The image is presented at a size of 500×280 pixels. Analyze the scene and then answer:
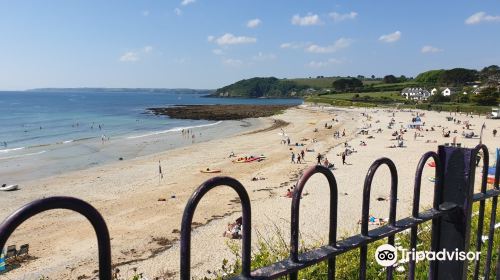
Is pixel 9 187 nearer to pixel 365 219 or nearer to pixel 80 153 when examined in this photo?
pixel 80 153

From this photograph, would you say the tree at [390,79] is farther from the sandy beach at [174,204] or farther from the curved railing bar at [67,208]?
the curved railing bar at [67,208]

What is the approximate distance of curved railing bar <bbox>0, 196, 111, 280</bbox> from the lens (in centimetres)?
107

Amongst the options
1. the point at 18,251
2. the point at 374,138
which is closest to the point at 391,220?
the point at 18,251

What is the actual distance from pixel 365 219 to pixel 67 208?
1348 millimetres

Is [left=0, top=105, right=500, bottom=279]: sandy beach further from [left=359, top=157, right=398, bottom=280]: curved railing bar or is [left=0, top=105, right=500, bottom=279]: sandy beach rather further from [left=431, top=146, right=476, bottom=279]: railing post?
[left=359, top=157, right=398, bottom=280]: curved railing bar

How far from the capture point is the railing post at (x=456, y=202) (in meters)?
2.28

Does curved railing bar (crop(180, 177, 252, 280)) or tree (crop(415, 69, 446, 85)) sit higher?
tree (crop(415, 69, 446, 85))

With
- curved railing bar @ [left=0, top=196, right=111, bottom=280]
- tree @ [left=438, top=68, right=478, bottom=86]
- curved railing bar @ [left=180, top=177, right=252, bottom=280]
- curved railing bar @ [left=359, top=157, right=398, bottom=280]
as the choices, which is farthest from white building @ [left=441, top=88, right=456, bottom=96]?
curved railing bar @ [left=0, top=196, right=111, bottom=280]

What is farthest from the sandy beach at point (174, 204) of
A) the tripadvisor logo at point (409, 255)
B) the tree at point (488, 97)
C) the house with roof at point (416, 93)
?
the house with roof at point (416, 93)

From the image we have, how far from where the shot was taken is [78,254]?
1449cm

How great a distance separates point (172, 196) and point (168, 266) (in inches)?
370

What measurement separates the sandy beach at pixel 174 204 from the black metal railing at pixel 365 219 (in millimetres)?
4229

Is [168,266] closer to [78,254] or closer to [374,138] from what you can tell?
[78,254]

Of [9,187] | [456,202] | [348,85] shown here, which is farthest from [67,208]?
[348,85]
